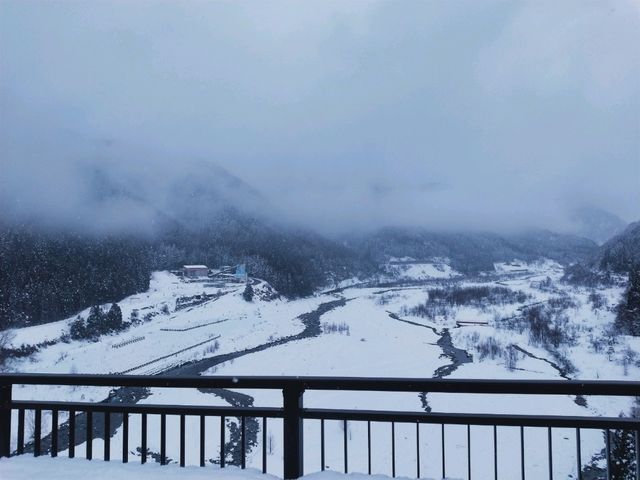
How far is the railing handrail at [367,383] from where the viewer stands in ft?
Answer: 8.99

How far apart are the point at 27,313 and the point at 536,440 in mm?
49943

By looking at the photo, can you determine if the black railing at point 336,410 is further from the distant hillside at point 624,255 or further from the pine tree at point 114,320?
the distant hillside at point 624,255

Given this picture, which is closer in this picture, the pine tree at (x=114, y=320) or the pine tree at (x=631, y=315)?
the pine tree at (x=631, y=315)

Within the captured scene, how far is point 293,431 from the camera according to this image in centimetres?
308

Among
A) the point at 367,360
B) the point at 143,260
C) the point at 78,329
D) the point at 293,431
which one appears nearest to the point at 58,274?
the point at 78,329

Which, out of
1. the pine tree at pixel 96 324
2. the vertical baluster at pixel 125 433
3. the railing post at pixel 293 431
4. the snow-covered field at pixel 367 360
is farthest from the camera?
the pine tree at pixel 96 324

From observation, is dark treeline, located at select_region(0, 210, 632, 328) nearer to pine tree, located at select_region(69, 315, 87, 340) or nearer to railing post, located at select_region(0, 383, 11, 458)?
pine tree, located at select_region(69, 315, 87, 340)

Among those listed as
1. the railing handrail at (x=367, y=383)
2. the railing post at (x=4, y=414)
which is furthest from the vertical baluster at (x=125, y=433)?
the railing post at (x=4, y=414)

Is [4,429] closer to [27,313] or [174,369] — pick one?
[174,369]

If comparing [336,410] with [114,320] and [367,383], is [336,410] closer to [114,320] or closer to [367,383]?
[367,383]

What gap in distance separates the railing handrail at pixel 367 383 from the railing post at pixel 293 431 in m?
0.06

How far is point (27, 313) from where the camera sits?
46.6 m

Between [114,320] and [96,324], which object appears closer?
[96,324]

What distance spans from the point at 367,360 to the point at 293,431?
31331 mm
